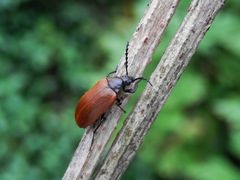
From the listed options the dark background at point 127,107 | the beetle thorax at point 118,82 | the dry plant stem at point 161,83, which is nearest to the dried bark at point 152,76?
the dry plant stem at point 161,83

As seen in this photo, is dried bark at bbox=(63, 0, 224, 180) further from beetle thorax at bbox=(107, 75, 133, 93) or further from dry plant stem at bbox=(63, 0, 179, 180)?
beetle thorax at bbox=(107, 75, 133, 93)

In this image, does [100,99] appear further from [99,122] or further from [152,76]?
[152,76]


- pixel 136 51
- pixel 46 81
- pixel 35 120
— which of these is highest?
pixel 46 81

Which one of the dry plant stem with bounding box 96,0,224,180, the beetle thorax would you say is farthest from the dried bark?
the beetle thorax

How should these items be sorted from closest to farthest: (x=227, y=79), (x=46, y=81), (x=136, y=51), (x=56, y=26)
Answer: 1. (x=136, y=51)
2. (x=227, y=79)
3. (x=46, y=81)
4. (x=56, y=26)

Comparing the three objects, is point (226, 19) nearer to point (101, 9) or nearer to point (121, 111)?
point (101, 9)

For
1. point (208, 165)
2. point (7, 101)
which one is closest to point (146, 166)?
point (208, 165)

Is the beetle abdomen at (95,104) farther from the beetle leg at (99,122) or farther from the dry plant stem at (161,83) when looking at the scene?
the dry plant stem at (161,83)
